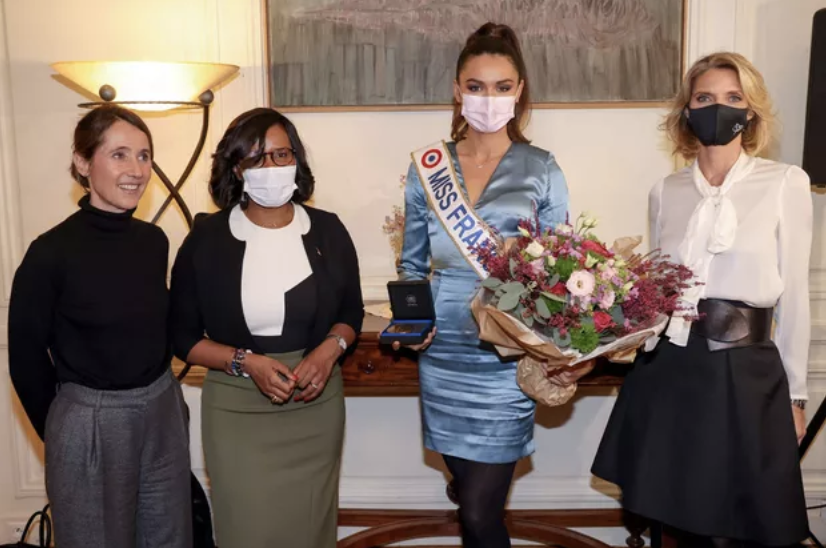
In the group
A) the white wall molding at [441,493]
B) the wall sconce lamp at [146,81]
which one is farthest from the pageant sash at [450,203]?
the white wall molding at [441,493]

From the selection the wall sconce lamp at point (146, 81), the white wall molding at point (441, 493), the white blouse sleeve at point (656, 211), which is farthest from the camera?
the white wall molding at point (441, 493)

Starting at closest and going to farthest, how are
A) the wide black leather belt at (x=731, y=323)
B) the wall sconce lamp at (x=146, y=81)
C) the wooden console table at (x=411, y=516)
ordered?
the wide black leather belt at (x=731, y=323)
the wall sconce lamp at (x=146, y=81)
the wooden console table at (x=411, y=516)

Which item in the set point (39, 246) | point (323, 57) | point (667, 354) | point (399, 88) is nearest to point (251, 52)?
point (323, 57)

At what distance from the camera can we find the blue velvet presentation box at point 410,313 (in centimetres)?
225

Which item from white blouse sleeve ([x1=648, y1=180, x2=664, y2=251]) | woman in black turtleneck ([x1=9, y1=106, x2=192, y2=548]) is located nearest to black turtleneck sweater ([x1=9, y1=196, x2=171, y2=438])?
woman in black turtleneck ([x1=9, y1=106, x2=192, y2=548])

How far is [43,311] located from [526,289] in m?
1.17

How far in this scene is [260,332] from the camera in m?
2.28

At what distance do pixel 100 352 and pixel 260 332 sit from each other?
406 mm

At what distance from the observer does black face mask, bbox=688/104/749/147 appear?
7.25 ft

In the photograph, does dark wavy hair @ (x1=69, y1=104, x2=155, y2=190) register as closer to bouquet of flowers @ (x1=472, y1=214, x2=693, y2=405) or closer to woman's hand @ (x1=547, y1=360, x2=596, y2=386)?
bouquet of flowers @ (x1=472, y1=214, x2=693, y2=405)

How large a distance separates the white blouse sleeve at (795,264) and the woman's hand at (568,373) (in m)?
0.54

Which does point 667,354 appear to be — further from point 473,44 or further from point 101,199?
point 101,199

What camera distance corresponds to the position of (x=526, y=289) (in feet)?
6.41

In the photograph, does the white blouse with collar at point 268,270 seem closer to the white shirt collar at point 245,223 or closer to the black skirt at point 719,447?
the white shirt collar at point 245,223
